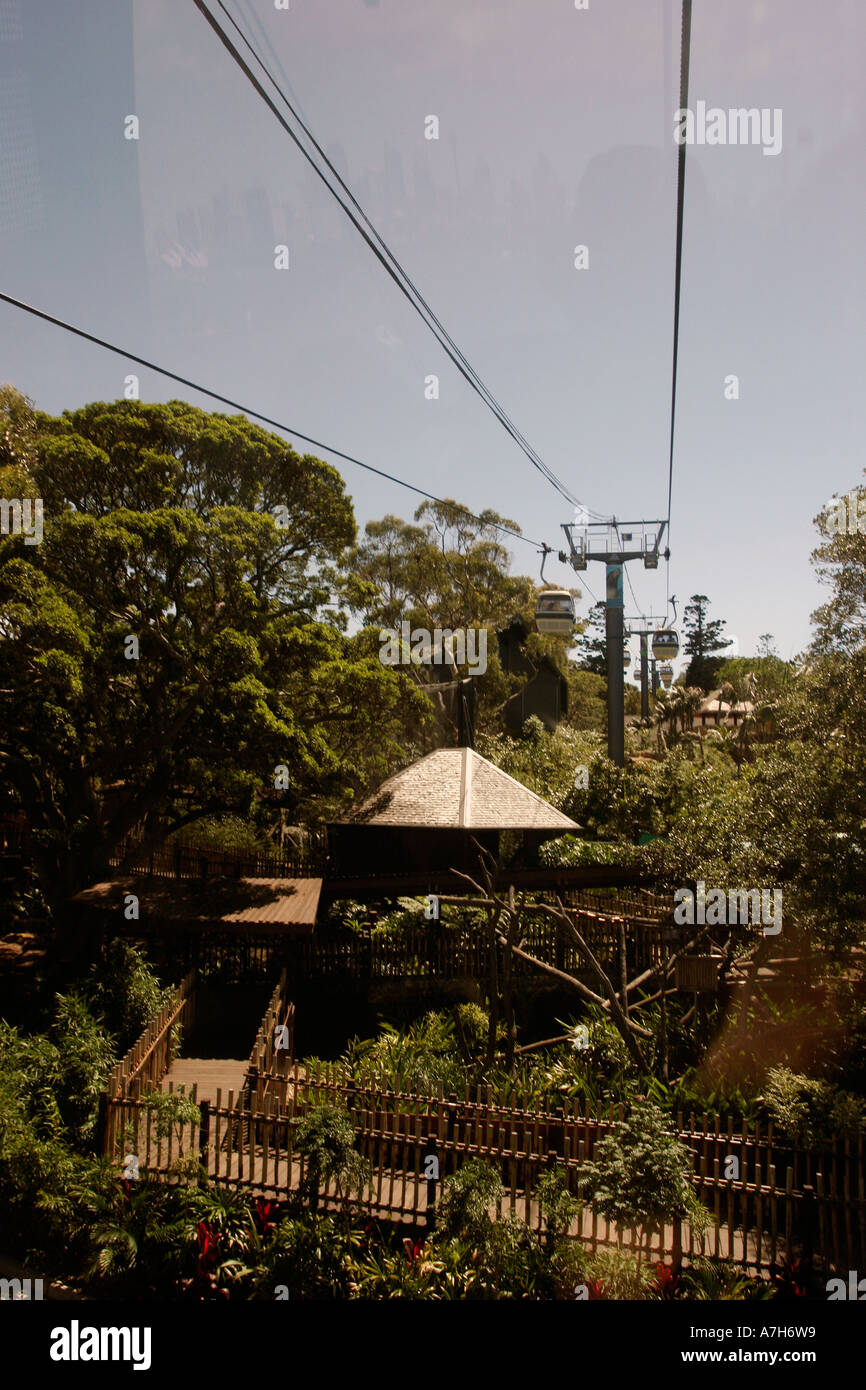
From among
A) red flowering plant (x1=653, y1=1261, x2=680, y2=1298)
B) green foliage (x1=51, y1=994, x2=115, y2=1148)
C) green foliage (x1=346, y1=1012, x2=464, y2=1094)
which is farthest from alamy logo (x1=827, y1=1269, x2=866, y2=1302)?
green foliage (x1=51, y1=994, x2=115, y2=1148)

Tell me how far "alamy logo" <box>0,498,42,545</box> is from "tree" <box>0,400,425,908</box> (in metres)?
0.19

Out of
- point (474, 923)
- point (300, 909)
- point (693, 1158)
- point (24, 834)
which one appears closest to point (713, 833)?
point (474, 923)

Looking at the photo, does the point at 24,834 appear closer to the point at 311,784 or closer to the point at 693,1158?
the point at 311,784

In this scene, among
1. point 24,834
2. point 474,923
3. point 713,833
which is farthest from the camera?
point 24,834

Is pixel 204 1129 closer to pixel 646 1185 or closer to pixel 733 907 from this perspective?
pixel 646 1185

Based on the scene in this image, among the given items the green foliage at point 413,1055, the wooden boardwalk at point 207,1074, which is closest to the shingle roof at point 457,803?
the green foliage at point 413,1055

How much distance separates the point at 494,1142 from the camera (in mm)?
8828

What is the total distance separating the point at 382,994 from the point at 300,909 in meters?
2.27

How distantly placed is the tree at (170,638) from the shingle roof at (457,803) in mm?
1345

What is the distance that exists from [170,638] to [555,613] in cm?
→ 952

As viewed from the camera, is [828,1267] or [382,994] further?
[382,994]
